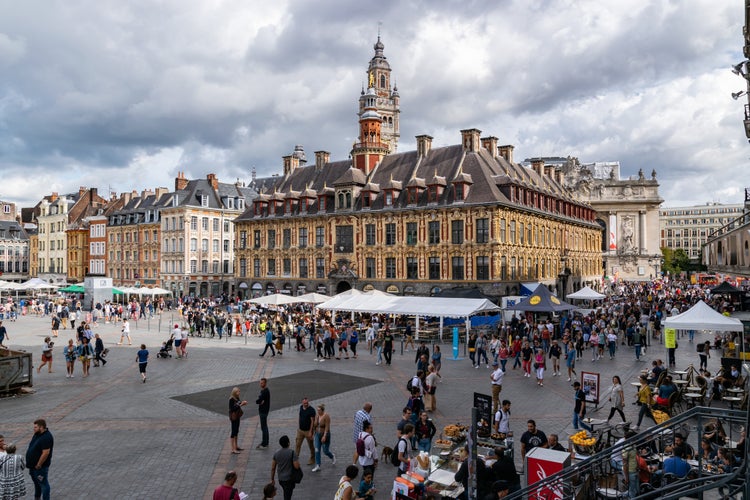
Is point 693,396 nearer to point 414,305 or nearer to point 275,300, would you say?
point 414,305

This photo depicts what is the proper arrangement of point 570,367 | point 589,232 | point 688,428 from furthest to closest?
point 589,232, point 570,367, point 688,428

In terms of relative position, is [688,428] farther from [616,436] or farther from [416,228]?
[416,228]

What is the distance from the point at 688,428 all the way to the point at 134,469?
11.2 meters

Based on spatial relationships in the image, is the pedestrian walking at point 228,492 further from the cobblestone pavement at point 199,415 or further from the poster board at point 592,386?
the poster board at point 592,386

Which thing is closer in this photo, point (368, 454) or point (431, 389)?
point (368, 454)

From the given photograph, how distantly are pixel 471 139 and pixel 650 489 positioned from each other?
3939 centimetres

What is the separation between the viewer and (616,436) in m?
12.0

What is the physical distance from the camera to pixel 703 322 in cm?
2002

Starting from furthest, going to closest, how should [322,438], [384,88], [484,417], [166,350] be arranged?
[384,88] → [166,350] → [484,417] → [322,438]

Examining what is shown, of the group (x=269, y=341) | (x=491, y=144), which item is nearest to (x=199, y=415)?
(x=269, y=341)

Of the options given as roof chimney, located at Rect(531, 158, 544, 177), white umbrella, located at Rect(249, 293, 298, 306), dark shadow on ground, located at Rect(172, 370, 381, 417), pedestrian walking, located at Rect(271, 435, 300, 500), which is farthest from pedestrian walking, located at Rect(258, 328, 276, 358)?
roof chimney, located at Rect(531, 158, 544, 177)

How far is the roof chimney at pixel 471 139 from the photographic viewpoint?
45594 millimetres

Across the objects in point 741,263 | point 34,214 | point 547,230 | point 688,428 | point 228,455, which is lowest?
point 228,455

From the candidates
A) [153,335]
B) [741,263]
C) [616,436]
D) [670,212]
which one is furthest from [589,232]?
[670,212]
